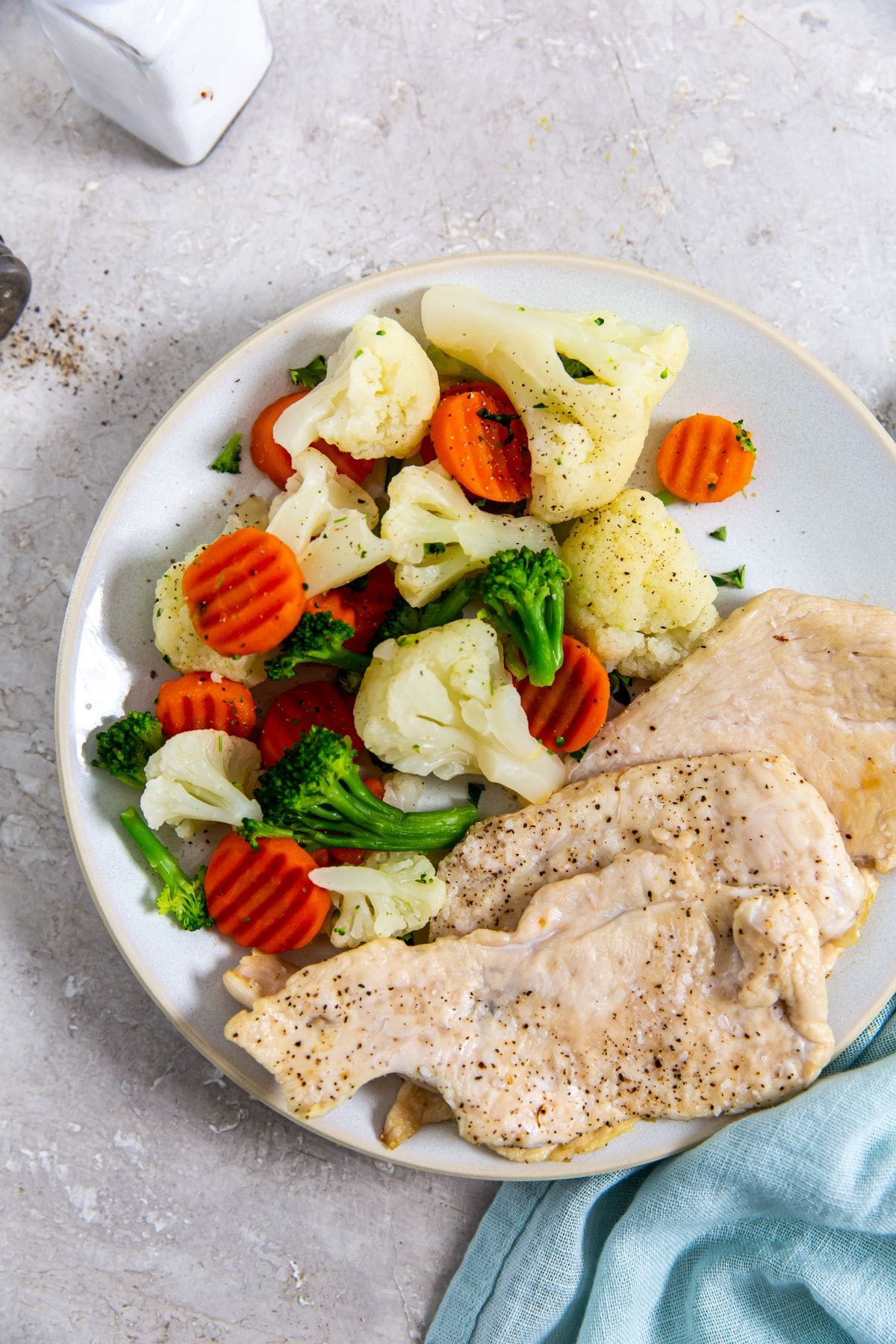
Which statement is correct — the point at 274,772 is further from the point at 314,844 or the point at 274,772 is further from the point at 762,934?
the point at 762,934

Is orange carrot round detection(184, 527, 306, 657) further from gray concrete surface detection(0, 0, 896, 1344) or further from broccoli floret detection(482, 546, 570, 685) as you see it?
gray concrete surface detection(0, 0, 896, 1344)

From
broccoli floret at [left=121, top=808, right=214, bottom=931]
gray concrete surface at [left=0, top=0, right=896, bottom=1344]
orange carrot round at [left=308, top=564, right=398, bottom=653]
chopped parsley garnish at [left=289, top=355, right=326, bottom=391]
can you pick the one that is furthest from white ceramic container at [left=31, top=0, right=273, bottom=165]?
broccoli floret at [left=121, top=808, right=214, bottom=931]

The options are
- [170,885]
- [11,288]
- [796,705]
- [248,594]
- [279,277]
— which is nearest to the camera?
[248,594]

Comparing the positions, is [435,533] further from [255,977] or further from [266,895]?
[255,977]

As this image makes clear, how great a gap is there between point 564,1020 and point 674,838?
53 centimetres

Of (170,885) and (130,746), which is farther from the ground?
(130,746)

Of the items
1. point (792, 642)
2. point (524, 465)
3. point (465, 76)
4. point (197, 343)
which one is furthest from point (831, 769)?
point (465, 76)

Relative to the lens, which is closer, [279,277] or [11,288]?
[11,288]

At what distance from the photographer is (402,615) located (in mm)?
2662

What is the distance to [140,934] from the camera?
8.57 ft

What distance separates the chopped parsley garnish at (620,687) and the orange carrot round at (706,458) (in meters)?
0.53

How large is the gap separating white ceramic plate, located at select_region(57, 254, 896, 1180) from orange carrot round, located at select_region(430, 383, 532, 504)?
34 centimetres

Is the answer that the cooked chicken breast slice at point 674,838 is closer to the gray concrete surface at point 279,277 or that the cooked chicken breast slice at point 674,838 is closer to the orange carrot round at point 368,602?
the orange carrot round at point 368,602

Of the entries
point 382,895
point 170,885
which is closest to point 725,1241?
point 382,895
